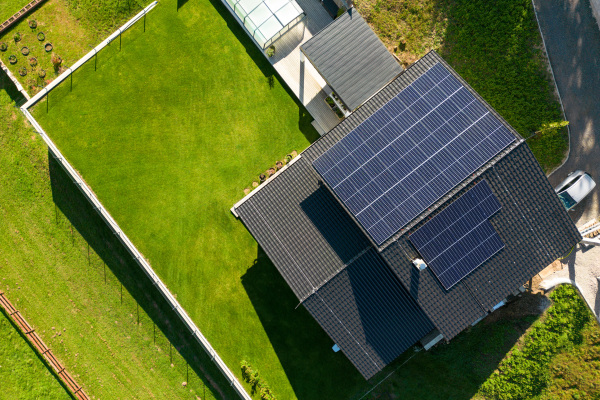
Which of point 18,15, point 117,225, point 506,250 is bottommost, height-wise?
point 506,250

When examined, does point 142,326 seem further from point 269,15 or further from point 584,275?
point 584,275

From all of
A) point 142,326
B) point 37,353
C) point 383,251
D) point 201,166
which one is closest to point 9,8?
point 201,166

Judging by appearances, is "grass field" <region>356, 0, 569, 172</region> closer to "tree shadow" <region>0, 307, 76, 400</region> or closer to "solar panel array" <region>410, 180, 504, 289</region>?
"solar panel array" <region>410, 180, 504, 289</region>

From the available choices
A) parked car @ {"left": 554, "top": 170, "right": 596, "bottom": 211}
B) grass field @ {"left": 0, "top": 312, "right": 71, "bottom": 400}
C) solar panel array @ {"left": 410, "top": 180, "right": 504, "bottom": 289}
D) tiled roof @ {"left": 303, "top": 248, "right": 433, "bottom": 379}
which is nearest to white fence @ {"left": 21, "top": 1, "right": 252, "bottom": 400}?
tiled roof @ {"left": 303, "top": 248, "right": 433, "bottom": 379}

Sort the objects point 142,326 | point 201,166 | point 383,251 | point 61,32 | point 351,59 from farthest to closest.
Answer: point 61,32
point 142,326
point 201,166
point 351,59
point 383,251

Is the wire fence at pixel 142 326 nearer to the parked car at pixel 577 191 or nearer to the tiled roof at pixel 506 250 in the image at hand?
the tiled roof at pixel 506 250

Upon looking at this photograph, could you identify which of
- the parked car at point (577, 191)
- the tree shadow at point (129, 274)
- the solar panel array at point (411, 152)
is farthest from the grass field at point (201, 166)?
the parked car at point (577, 191)

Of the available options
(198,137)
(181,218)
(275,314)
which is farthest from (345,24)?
(275,314)
